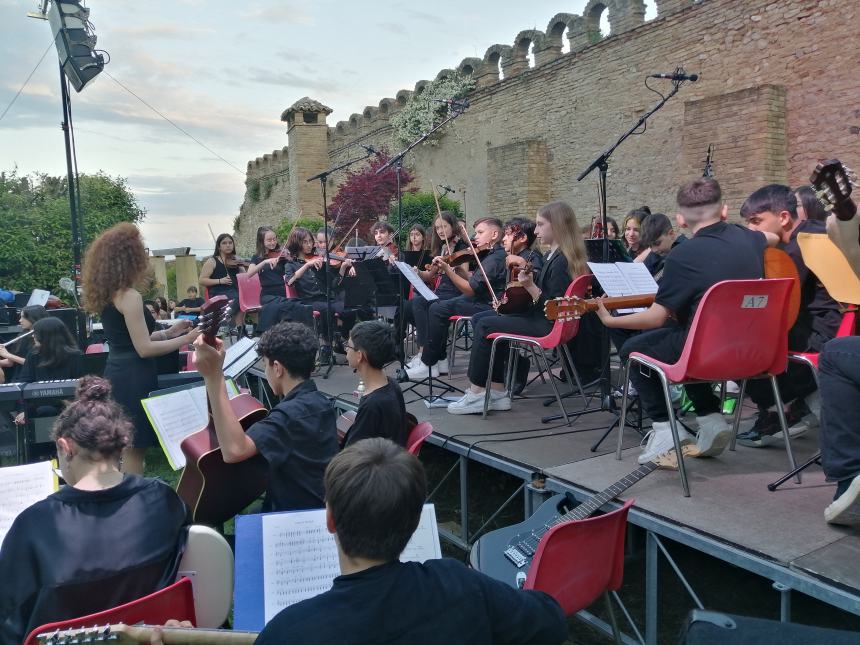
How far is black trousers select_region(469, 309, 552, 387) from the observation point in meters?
4.71

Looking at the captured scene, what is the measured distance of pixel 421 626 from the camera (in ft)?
4.15

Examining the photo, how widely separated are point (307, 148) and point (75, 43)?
18166mm

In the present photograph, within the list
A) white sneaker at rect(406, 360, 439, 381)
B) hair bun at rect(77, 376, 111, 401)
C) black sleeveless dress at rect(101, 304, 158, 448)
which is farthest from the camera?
white sneaker at rect(406, 360, 439, 381)

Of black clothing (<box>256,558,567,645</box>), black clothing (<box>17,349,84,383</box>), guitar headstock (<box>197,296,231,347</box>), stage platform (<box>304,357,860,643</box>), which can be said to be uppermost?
guitar headstock (<box>197,296,231,347</box>)

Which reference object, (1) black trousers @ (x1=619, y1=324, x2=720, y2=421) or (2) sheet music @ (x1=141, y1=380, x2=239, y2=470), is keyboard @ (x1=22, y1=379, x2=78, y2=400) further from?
(1) black trousers @ (x1=619, y1=324, x2=720, y2=421)

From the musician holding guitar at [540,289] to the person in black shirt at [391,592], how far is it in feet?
10.8

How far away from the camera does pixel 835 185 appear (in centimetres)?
227

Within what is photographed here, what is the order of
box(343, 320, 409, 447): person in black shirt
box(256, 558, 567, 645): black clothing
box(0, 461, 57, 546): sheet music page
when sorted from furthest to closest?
1. box(343, 320, 409, 447): person in black shirt
2. box(0, 461, 57, 546): sheet music page
3. box(256, 558, 567, 645): black clothing

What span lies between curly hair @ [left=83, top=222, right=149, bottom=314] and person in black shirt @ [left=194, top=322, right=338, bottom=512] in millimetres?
1432

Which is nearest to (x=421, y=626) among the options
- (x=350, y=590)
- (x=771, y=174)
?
(x=350, y=590)

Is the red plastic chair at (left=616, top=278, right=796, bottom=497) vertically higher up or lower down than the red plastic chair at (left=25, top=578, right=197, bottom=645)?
higher up

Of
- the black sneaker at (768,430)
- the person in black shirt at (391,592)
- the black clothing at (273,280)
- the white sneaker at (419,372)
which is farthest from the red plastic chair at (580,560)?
the black clothing at (273,280)

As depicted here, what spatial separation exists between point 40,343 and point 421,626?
476cm

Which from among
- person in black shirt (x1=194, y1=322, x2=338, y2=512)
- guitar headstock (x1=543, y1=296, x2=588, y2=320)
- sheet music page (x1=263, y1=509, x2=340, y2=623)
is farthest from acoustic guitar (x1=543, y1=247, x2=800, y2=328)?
sheet music page (x1=263, y1=509, x2=340, y2=623)
